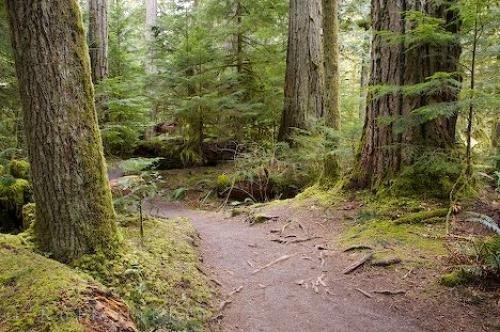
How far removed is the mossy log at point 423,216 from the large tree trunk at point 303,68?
16.2 feet

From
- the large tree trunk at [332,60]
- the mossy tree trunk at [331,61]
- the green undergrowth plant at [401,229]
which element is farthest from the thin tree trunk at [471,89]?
the large tree trunk at [332,60]

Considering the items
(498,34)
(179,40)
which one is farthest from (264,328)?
(179,40)

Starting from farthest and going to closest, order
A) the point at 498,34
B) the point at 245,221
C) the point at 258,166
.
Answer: the point at 258,166, the point at 245,221, the point at 498,34

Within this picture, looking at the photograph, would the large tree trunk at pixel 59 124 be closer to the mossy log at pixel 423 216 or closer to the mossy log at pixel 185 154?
the mossy log at pixel 423 216

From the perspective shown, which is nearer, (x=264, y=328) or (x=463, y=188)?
(x=264, y=328)

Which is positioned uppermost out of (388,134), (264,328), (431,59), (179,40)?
(179,40)

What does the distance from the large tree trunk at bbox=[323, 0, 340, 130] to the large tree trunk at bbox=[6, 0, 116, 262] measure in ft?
18.9

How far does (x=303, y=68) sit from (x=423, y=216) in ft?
19.1

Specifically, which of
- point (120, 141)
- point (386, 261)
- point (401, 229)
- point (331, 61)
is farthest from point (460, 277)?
point (120, 141)

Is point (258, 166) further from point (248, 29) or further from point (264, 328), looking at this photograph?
point (264, 328)

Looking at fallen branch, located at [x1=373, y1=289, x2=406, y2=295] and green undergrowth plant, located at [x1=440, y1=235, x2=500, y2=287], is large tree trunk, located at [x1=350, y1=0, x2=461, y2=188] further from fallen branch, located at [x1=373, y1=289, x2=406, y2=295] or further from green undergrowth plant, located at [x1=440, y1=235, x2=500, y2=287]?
fallen branch, located at [x1=373, y1=289, x2=406, y2=295]

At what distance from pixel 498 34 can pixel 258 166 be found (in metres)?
5.61

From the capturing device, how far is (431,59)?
586 centimetres

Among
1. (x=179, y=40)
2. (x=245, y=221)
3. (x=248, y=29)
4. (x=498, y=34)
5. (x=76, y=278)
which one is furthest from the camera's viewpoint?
(x=179, y=40)
